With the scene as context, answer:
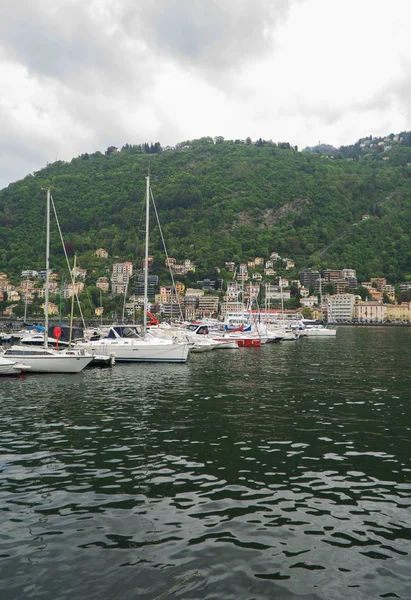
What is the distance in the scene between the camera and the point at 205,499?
347 inches

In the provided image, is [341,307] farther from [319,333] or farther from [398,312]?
[319,333]

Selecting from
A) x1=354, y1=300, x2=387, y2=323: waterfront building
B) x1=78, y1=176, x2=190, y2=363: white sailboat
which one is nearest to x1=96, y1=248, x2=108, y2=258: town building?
x1=354, y1=300, x2=387, y2=323: waterfront building

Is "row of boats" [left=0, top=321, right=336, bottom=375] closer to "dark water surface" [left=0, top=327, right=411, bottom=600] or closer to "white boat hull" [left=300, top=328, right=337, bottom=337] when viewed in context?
"dark water surface" [left=0, top=327, right=411, bottom=600]

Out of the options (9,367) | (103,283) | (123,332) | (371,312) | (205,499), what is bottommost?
(205,499)

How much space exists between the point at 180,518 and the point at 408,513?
4027 millimetres

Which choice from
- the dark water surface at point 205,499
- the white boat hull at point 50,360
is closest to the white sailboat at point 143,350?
the white boat hull at point 50,360

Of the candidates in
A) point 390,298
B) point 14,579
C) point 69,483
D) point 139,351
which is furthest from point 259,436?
point 390,298

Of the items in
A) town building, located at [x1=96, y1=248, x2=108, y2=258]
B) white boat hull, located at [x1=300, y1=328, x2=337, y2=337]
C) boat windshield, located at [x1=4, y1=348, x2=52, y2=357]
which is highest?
town building, located at [x1=96, y1=248, x2=108, y2=258]

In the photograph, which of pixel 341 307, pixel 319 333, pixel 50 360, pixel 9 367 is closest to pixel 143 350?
pixel 50 360

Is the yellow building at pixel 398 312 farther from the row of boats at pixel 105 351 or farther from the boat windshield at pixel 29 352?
the boat windshield at pixel 29 352

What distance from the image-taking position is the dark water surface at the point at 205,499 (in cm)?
623

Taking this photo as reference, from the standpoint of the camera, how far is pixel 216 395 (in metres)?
20.7

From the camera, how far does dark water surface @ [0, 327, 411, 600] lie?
623cm

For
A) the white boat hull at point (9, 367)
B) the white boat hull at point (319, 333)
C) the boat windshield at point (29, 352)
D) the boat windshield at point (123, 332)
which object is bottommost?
the white boat hull at point (319, 333)
